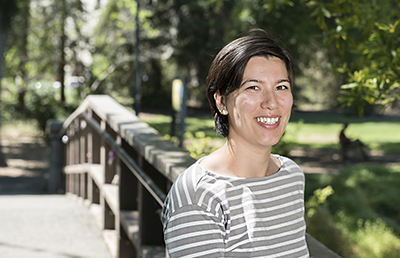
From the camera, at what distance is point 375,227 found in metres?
Result: 7.36

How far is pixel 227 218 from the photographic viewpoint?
130cm

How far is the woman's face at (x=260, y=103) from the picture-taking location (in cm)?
139

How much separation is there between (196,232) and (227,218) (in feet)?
0.31

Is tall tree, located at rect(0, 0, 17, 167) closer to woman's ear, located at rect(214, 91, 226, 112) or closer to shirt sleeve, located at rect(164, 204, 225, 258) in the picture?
woman's ear, located at rect(214, 91, 226, 112)

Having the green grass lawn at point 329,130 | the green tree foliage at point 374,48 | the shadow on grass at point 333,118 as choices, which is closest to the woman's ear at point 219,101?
the green tree foliage at point 374,48

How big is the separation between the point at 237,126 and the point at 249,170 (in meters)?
0.13

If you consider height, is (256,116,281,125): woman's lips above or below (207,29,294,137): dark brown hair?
below

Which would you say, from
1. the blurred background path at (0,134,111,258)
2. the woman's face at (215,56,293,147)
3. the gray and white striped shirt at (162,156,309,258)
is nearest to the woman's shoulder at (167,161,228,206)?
the gray and white striped shirt at (162,156,309,258)

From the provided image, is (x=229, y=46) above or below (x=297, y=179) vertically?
above

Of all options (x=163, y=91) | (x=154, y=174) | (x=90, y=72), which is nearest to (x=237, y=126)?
(x=154, y=174)

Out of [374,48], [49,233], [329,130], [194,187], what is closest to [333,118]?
[329,130]

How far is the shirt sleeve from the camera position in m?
1.26

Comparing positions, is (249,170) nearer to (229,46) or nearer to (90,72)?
(229,46)

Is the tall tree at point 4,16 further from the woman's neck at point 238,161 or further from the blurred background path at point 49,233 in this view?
the woman's neck at point 238,161
